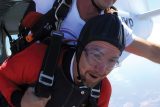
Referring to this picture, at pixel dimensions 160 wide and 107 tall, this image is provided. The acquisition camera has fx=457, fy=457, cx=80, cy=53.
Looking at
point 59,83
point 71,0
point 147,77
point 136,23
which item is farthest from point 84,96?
point 147,77

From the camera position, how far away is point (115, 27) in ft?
6.81


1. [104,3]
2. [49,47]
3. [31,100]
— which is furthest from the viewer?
[104,3]

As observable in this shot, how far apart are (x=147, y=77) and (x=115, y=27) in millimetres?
63978

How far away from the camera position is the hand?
6.51 feet

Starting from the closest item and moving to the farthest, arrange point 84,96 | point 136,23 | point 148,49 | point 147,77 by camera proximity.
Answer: point 84,96
point 148,49
point 136,23
point 147,77

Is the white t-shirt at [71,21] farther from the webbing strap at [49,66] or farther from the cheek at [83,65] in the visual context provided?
the cheek at [83,65]

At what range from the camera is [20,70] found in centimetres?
209

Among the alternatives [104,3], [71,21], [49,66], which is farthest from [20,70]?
[104,3]

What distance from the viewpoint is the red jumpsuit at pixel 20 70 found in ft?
6.87

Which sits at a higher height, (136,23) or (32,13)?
(32,13)

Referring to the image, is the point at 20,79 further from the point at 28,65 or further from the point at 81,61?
the point at 81,61

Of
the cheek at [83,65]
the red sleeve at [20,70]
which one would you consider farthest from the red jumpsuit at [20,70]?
the cheek at [83,65]

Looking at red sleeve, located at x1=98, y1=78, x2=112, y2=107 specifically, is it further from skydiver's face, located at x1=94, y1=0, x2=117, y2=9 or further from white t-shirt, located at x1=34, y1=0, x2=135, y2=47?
skydiver's face, located at x1=94, y1=0, x2=117, y2=9

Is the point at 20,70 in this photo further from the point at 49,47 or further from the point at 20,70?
the point at 49,47
